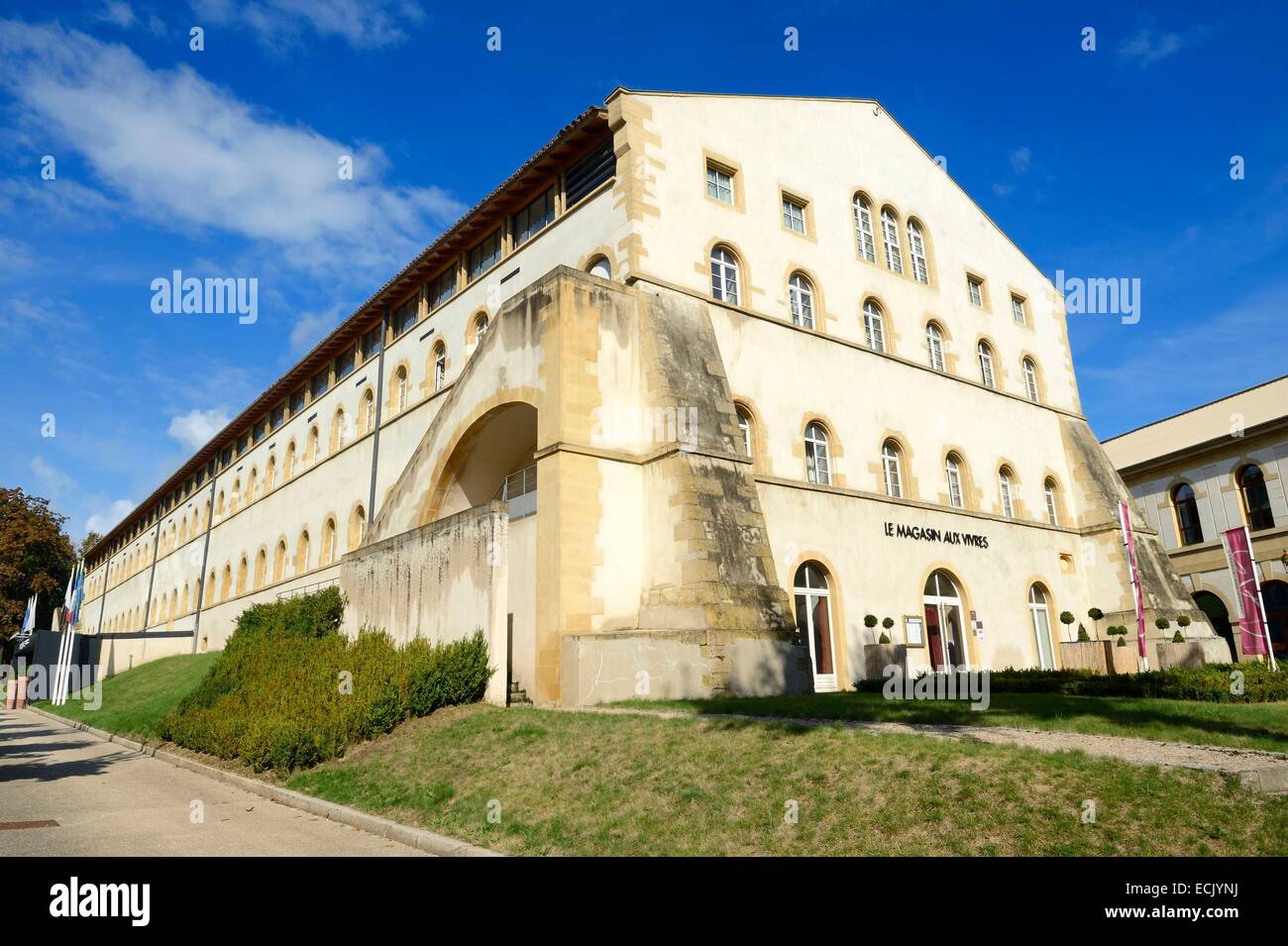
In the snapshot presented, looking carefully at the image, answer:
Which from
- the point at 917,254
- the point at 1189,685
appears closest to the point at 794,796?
the point at 1189,685

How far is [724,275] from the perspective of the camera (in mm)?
21125

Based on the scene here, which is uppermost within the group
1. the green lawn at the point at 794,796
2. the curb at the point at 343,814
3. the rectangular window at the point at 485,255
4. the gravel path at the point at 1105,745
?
the rectangular window at the point at 485,255

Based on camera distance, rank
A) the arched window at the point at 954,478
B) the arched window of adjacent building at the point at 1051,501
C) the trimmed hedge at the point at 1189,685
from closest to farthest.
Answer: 1. the trimmed hedge at the point at 1189,685
2. the arched window at the point at 954,478
3. the arched window of adjacent building at the point at 1051,501

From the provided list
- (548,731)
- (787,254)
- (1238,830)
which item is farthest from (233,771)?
(787,254)

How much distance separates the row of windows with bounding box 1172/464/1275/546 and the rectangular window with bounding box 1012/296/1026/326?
9964 millimetres

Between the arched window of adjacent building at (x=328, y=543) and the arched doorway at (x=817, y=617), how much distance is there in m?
19.7

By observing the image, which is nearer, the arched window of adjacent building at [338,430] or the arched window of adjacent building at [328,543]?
the arched window of adjacent building at [328,543]

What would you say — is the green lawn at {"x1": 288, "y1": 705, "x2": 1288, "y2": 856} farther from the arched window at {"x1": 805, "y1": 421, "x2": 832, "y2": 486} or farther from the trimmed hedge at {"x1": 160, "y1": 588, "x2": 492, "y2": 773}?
the arched window at {"x1": 805, "y1": 421, "x2": 832, "y2": 486}

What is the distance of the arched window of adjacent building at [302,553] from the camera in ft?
112

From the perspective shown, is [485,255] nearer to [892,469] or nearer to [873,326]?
[873,326]

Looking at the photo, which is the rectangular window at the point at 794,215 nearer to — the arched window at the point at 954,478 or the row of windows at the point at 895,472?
the row of windows at the point at 895,472

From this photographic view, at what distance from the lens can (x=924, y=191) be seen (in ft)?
92.1

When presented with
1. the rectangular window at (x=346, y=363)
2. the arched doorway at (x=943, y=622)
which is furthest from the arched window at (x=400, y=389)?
the arched doorway at (x=943, y=622)
